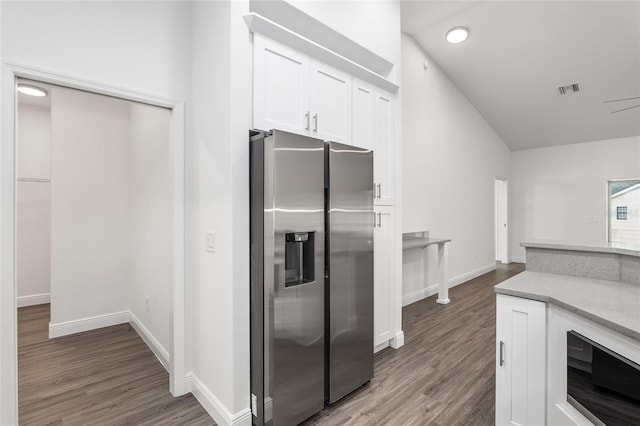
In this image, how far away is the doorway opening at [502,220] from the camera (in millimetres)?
7758

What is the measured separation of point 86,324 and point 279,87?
3482 mm

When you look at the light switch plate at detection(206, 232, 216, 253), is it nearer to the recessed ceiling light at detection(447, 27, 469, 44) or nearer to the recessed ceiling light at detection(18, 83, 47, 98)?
the recessed ceiling light at detection(18, 83, 47, 98)

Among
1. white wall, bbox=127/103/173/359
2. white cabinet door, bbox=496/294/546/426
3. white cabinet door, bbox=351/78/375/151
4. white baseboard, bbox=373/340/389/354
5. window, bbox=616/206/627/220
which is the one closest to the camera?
white cabinet door, bbox=496/294/546/426

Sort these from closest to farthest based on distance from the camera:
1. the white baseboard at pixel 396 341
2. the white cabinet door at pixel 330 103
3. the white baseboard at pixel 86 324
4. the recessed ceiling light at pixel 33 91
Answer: the white cabinet door at pixel 330 103
the white baseboard at pixel 396 341
the white baseboard at pixel 86 324
the recessed ceiling light at pixel 33 91

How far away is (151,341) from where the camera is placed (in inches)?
119

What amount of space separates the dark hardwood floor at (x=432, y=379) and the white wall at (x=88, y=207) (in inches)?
120

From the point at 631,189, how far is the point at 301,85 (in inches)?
312

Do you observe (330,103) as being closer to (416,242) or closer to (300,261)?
(300,261)

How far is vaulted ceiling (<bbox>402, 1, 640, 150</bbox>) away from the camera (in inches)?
155

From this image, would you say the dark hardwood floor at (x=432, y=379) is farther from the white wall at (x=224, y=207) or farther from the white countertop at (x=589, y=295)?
the white countertop at (x=589, y=295)

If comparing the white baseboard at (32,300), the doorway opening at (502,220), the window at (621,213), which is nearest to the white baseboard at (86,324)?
the white baseboard at (32,300)

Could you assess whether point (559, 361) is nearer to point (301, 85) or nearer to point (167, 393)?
point (301, 85)

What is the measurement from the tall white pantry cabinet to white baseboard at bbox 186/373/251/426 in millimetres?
1361

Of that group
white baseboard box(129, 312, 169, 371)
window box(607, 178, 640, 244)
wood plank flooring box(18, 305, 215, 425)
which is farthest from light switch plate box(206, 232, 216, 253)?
window box(607, 178, 640, 244)
